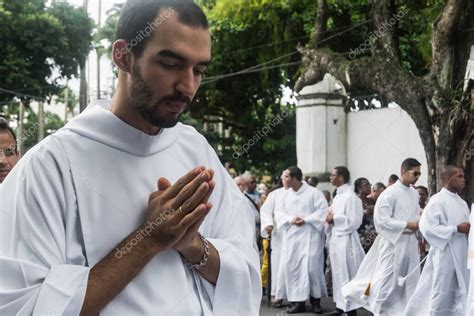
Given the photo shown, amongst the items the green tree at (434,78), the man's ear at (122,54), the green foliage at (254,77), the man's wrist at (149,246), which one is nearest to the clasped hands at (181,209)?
the man's wrist at (149,246)

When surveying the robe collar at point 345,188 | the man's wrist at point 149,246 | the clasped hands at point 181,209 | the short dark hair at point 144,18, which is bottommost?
the robe collar at point 345,188

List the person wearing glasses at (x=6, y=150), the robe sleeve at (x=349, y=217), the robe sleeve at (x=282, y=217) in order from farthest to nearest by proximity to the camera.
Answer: the robe sleeve at (x=282, y=217)
the robe sleeve at (x=349, y=217)
the person wearing glasses at (x=6, y=150)

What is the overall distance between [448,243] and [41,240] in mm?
7471

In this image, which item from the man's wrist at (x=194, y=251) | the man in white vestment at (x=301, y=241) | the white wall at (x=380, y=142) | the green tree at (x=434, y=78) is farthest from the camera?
the white wall at (x=380, y=142)

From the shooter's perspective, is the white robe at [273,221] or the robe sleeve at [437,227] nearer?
the robe sleeve at [437,227]

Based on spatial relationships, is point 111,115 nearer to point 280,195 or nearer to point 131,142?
point 131,142

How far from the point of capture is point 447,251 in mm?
8883

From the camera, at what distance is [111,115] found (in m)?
2.24

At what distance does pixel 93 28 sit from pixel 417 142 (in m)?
13.0

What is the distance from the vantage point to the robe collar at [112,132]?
7.25ft

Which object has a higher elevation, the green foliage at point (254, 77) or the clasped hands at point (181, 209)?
the green foliage at point (254, 77)

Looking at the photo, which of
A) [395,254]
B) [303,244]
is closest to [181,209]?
[395,254]

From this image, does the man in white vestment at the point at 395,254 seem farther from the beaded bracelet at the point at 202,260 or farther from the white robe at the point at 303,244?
the beaded bracelet at the point at 202,260

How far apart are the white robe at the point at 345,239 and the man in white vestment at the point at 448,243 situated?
2124 millimetres
